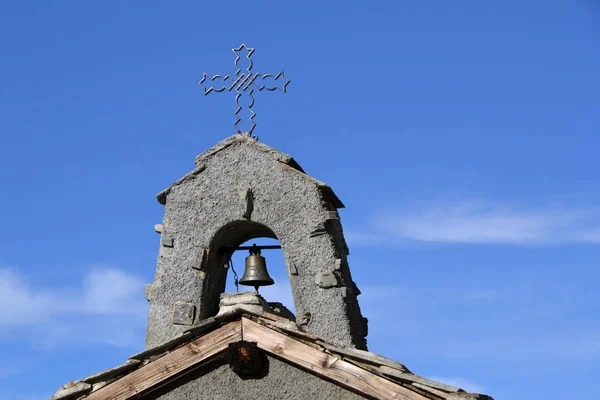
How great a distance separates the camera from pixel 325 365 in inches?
264

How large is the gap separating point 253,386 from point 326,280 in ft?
3.70

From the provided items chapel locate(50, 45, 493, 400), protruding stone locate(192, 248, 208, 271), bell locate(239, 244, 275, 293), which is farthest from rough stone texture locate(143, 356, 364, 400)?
bell locate(239, 244, 275, 293)

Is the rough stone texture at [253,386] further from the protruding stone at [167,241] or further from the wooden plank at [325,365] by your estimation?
the protruding stone at [167,241]

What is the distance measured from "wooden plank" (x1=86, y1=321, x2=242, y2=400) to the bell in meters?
1.26

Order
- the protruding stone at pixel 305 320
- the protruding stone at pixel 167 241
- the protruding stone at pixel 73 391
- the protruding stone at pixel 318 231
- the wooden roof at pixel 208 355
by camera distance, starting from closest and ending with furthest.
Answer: the wooden roof at pixel 208 355 < the protruding stone at pixel 73 391 < the protruding stone at pixel 305 320 < the protruding stone at pixel 318 231 < the protruding stone at pixel 167 241

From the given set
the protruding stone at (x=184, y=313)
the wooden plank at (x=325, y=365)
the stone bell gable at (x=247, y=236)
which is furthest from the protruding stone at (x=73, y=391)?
the wooden plank at (x=325, y=365)

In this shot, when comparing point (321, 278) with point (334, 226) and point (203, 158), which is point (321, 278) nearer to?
point (334, 226)

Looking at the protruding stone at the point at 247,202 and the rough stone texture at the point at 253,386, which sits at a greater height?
the protruding stone at the point at 247,202

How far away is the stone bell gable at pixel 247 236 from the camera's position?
25.1 feet

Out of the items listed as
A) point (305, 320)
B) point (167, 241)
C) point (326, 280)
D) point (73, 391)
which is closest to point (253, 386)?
point (305, 320)

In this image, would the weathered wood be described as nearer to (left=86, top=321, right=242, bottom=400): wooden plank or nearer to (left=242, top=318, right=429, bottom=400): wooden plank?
(left=242, top=318, right=429, bottom=400): wooden plank

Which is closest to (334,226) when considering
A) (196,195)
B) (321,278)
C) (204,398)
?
(321,278)

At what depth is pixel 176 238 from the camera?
26.7ft

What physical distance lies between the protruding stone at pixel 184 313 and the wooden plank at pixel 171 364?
→ 817mm
